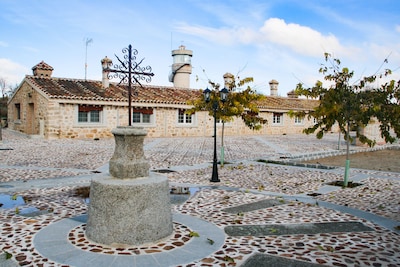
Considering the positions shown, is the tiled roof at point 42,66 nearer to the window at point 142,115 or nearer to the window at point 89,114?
the window at point 89,114

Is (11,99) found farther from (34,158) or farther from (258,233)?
(258,233)

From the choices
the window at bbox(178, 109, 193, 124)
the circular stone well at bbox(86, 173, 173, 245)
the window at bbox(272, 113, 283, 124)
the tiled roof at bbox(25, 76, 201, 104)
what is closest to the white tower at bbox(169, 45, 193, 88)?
the tiled roof at bbox(25, 76, 201, 104)

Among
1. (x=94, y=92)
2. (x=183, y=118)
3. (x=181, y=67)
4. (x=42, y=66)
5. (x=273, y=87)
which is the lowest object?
(x=183, y=118)

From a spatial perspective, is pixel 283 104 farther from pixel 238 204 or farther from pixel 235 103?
pixel 238 204

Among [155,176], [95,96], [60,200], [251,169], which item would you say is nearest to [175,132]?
[95,96]

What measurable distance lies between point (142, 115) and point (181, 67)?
16289mm

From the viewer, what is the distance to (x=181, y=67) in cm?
4169

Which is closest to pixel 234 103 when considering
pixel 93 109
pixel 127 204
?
pixel 127 204

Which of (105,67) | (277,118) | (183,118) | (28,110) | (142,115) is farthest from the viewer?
(277,118)

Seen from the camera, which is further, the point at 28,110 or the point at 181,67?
the point at 181,67

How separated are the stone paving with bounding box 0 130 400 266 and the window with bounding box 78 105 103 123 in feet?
33.0

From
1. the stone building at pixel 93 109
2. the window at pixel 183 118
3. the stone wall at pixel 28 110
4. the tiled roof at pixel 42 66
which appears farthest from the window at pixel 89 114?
the window at pixel 183 118

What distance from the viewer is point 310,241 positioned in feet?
17.1

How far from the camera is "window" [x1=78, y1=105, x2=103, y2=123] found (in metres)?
24.1
